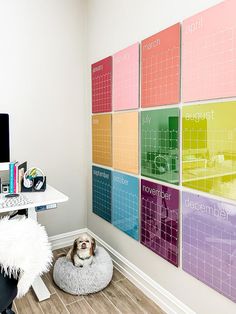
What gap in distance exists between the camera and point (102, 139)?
8.33ft

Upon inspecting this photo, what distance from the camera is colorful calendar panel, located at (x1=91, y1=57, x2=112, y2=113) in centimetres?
237

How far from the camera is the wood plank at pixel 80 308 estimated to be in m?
1.87

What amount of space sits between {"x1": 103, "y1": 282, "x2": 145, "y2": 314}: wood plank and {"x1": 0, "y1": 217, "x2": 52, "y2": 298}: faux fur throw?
949 millimetres

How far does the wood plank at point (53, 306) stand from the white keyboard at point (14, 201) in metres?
0.76

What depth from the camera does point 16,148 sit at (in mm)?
2486

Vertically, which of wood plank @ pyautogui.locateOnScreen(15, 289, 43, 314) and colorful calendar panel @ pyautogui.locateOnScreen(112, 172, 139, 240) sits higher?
colorful calendar panel @ pyautogui.locateOnScreen(112, 172, 139, 240)

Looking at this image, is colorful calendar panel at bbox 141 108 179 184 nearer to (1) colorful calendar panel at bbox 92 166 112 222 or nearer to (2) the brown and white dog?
(1) colorful calendar panel at bbox 92 166 112 222

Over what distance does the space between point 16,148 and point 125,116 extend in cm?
108

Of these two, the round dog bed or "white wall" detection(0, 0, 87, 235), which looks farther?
"white wall" detection(0, 0, 87, 235)

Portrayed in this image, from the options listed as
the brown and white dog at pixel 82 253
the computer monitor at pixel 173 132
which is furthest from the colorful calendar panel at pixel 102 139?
the computer monitor at pixel 173 132

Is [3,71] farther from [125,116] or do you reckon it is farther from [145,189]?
[145,189]

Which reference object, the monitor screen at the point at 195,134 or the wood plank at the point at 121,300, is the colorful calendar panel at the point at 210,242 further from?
the wood plank at the point at 121,300

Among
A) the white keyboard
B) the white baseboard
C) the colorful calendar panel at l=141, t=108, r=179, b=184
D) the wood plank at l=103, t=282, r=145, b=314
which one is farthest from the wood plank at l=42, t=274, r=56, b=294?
the colorful calendar panel at l=141, t=108, r=179, b=184

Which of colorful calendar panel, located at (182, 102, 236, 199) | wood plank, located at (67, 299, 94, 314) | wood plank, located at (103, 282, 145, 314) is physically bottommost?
wood plank, located at (67, 299, 94, 314)
